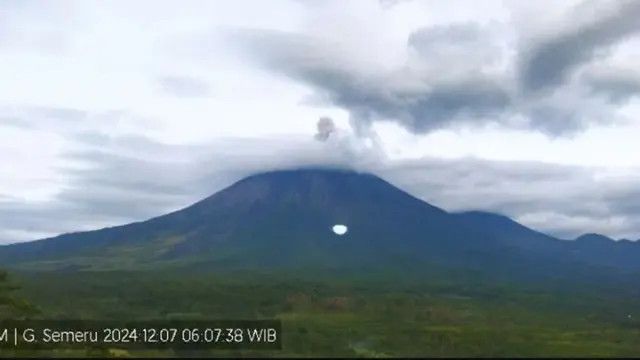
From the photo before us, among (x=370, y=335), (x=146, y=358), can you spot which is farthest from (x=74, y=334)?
(x=370, y=335)

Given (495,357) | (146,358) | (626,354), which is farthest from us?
(626,354)

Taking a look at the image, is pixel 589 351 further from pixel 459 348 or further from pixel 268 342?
pixel 268 342

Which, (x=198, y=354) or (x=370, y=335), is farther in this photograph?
(x=370, y=335)

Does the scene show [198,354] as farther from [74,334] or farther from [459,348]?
[459,348]

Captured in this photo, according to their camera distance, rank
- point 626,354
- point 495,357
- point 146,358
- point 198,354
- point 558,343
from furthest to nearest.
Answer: point 558,343, point 626,354, point 495,357, point 198,354, point 146,358

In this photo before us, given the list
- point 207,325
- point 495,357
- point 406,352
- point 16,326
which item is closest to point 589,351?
point 495,357

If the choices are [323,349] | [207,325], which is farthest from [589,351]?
[207,325]

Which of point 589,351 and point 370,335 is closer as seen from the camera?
point 589,351

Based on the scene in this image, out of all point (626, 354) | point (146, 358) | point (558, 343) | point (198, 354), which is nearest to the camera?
point (146, 358)

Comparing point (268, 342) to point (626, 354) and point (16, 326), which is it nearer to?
point (16, 326)
